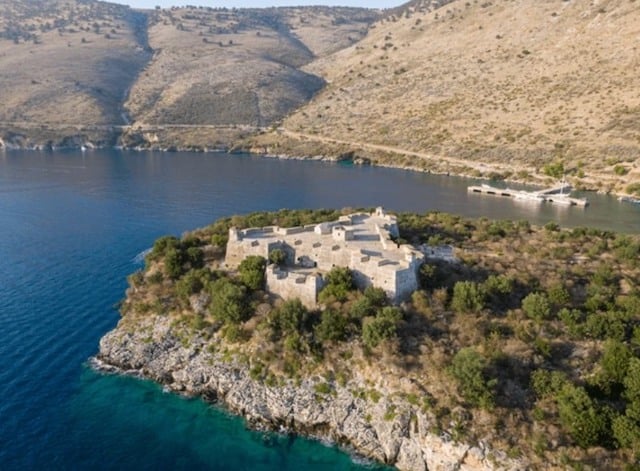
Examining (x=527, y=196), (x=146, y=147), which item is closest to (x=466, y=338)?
(x=527, y=196)

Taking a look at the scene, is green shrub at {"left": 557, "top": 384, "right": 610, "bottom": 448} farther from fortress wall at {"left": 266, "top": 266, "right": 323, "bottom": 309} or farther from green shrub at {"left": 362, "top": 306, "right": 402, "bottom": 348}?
fortress wall at {"left": 266, "top": 266, "right": 323, "bottom": 309}

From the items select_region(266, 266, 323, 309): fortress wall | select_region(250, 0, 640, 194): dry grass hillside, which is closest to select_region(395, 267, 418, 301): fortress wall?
select_region(266, 266, 323, 309): fortress wall

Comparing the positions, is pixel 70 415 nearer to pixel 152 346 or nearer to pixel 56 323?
pixel 152 346

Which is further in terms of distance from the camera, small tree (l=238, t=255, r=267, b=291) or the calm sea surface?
small tree (l=238, t=255, r=267, b=291)

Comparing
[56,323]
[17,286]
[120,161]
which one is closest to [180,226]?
[17,286]

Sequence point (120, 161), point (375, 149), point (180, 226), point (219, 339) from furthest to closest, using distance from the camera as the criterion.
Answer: point (375, 149), point (120, 161), point (180, 226), point (219, 339)

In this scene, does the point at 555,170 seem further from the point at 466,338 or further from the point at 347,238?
the point at 466,338

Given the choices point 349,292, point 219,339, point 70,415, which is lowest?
point 70,415
